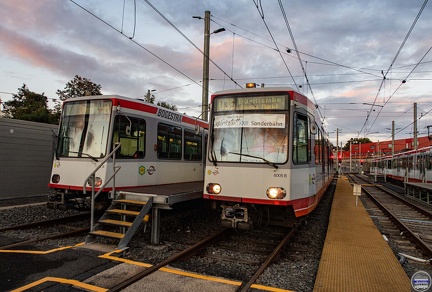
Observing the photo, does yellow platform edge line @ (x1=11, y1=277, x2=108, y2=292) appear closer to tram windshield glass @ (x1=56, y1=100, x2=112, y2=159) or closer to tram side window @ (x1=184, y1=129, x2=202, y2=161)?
tram windshield glass @ (x1=56, y1=100, x2=112, y2=159)

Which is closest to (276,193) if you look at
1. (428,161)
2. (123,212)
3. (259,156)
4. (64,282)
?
(259,156)

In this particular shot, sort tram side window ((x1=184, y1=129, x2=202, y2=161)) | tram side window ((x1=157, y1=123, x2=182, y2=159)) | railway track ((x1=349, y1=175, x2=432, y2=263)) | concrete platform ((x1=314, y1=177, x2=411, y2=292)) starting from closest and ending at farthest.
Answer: concrete platform ((x1=314, y1=177, x2=411, y2=292)) → railway track ((x1=349, y1=175, x2=432, y2=263)) → tram side window ((x1=157, y1=123, x2=182, y2=159)) → tram side window ((x1=184, y1=129, x2=202, y2=161))

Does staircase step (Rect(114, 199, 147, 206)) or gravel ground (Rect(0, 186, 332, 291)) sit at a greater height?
staircase step (Rect(114, 199, 147, 206))

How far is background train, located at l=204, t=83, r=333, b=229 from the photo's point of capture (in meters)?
6.74

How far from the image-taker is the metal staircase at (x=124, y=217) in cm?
652

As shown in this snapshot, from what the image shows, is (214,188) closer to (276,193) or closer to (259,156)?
(259,156)

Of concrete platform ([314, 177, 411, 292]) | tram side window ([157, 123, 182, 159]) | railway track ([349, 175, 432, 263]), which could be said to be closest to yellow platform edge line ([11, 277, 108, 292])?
concrete platform ([314, 177, 411, 292])

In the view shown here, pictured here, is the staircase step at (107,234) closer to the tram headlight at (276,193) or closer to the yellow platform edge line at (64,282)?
the yellow platform edge line at (64,282)

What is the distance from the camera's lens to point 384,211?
13.1m

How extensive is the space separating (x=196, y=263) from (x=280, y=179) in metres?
2.32

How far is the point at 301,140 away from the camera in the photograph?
719cm

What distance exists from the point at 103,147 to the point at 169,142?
8.56ft

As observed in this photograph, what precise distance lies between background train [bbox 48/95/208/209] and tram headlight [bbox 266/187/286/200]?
2.40 metres

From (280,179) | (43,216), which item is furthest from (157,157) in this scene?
(280,179)
